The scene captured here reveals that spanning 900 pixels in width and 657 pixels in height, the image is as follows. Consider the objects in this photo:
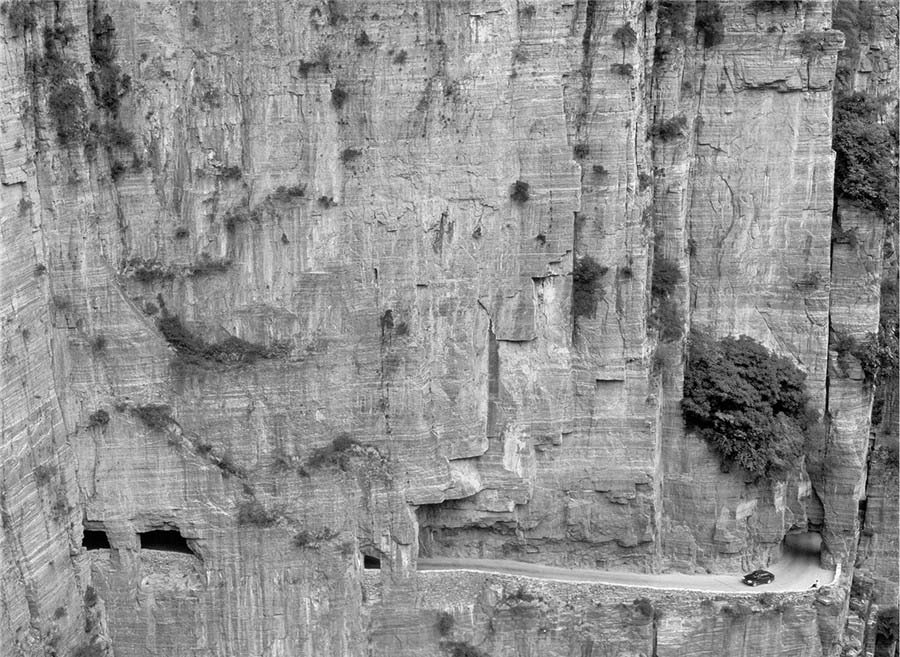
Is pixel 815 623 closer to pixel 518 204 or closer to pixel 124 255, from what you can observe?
pixel 518 204

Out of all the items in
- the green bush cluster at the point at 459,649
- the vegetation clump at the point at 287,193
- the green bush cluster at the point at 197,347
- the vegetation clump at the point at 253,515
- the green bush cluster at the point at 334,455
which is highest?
the vegetation clump at the point at 287,193

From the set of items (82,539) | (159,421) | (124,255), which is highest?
(124,255)

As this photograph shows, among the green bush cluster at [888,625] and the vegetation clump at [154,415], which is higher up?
the vegetation clump at [154,415]

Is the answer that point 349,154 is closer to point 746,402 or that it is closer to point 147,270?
point 147,270

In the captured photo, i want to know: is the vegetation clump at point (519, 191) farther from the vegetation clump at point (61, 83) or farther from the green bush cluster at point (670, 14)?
the vegetation clump at point (61, 83)

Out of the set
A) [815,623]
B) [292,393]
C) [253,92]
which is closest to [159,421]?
[292,393]

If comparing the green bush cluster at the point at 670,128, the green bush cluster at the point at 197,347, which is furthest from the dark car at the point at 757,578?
the green bush cluster at the point at 197,347

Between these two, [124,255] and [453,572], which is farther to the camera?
[453,572]

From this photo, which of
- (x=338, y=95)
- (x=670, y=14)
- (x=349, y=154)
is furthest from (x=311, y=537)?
(x=670, y=14)
